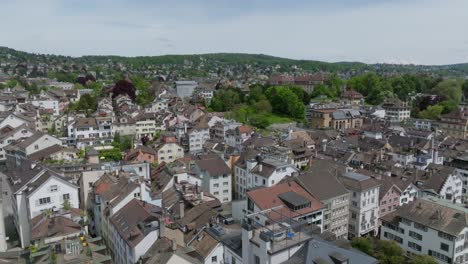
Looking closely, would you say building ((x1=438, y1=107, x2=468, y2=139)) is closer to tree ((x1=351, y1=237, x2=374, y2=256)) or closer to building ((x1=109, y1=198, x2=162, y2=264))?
tree ((x1=351, y1=237, x2=374, y2=256))

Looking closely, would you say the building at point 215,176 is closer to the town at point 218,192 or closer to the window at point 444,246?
the town at point 218,192

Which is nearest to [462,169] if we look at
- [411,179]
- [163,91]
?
[411,179]

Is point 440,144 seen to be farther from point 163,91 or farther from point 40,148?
point 163,91

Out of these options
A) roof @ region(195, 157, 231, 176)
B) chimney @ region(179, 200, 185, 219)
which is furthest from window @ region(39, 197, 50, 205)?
roof @ region(195, 157, 231, 176)

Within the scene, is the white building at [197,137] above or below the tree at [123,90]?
below

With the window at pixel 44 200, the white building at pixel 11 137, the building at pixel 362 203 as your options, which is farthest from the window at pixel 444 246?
the white building at pixel 11 137

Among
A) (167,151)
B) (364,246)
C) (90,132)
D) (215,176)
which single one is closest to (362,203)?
(364,246)
